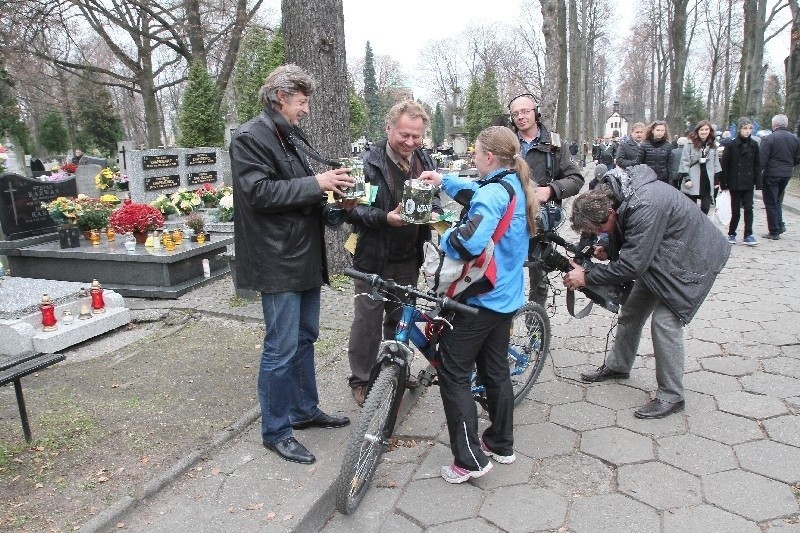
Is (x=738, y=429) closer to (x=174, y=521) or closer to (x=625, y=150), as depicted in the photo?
(x=174, y=521)

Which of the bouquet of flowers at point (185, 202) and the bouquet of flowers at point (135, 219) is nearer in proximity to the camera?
the bouquet of flowers at point (135, 219)

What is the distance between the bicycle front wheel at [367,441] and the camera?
2.69 metres

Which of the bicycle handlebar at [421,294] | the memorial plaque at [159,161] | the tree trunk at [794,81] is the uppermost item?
the tree trunk at [794,81]

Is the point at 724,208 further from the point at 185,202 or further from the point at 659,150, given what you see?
the point at 185,202

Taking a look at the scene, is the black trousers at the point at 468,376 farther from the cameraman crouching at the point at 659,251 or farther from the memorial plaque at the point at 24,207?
the memorial plaque at the point at 24,207

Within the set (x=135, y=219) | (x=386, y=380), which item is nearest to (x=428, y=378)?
(x=386, y=380)

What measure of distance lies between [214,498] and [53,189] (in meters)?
7.27

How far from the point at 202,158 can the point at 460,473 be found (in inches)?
471

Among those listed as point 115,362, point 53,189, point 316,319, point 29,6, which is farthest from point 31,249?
point 29,6

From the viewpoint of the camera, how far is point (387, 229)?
3.56 metres

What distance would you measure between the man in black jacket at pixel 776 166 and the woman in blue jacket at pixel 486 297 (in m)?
7.93

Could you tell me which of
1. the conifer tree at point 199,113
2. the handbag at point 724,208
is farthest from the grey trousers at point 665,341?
the conifer tree at point 199,113

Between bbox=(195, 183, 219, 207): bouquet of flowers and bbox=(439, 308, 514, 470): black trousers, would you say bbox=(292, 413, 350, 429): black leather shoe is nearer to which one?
bbox=(439, 308, 514, 470): black trousers

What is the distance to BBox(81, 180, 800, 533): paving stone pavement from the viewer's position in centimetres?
277
